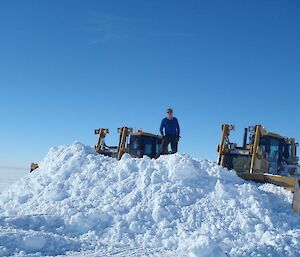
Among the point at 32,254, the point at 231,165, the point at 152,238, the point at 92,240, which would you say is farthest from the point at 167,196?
the point at 231,165

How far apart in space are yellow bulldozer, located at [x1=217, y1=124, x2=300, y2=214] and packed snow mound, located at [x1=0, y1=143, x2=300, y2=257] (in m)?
0.32

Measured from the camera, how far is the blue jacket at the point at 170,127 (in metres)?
13.6

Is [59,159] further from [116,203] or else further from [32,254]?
[32,254]

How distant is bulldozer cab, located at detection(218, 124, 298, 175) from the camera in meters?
12.5

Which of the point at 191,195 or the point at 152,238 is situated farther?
the point at 191,195

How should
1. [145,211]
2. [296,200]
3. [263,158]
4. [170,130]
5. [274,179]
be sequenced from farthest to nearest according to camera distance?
[170,130] → [263,158] → [274,179] → [296,200] → [145,211]

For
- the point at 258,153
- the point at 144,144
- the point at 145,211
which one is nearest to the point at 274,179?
the point at 258,153

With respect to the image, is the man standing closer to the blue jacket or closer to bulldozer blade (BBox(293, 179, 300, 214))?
the blue jacket

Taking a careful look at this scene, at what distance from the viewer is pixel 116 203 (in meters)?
8.95

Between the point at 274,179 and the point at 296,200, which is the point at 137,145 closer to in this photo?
the point at 274,179

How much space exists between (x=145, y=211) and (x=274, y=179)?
364cm

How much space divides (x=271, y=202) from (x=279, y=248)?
7.43ft

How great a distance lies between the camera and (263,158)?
13.1 meters

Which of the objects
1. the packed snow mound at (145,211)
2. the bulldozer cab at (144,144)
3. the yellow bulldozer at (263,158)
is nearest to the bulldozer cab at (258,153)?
the yellow bulldozer at (263,158)
